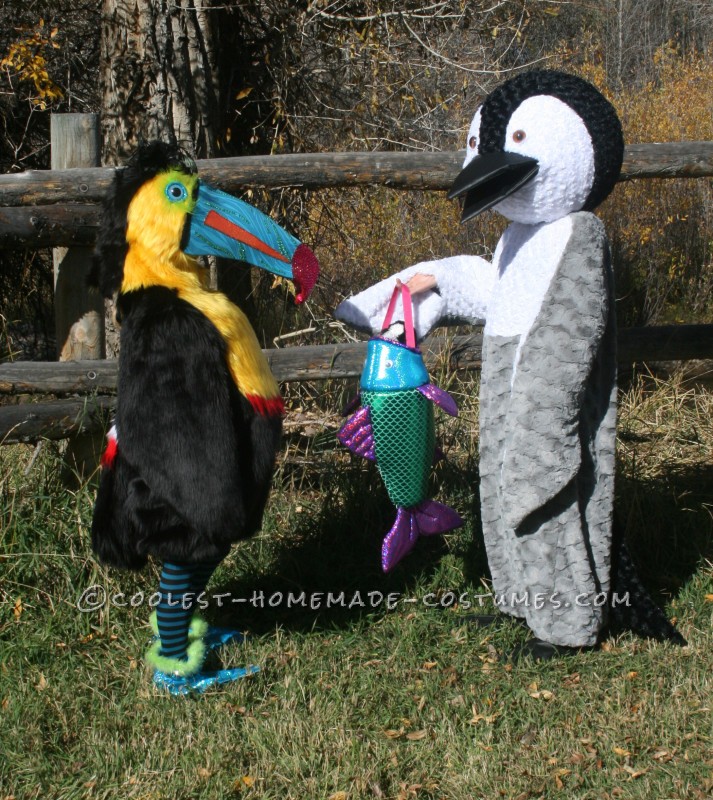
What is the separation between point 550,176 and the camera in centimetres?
290

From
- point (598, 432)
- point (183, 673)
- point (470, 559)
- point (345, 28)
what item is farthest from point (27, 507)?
point (345, 28)

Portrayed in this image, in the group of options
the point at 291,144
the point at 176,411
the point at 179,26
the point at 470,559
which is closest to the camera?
the point at 176,411

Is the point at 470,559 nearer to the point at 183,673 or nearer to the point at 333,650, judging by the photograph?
the point at 333,650

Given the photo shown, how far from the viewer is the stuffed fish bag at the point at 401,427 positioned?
306 centimetres

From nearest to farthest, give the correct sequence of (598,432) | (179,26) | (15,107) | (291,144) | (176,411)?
(176,411), (598,432), (179,26), (291,144), (15,107)

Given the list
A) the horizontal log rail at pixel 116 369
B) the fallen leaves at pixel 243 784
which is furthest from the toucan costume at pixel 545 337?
the fallen leaves at pixel 243 784

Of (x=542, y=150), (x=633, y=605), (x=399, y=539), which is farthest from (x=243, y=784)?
(x=542, y=150)

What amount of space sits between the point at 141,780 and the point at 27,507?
50.8 inches

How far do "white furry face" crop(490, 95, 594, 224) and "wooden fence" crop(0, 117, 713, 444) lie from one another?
1.02m

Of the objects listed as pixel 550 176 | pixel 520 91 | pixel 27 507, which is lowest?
pixel 27 507

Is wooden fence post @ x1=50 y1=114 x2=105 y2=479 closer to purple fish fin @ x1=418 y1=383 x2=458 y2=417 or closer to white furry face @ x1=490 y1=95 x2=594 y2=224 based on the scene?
purple fish fin @ x1=418 y1=383 x2=458 y2=417

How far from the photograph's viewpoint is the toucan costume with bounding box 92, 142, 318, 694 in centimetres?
267

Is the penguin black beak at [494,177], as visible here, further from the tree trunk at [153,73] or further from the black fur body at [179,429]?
the tree trunk at [153,73]

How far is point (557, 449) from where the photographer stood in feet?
9.59
